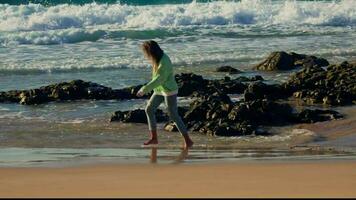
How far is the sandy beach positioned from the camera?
662 centimetres

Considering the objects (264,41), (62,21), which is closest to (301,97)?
(264,41)

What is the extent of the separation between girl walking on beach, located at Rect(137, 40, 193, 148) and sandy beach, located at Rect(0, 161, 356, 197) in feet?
6.80

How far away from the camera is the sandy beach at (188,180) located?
6.62 meters

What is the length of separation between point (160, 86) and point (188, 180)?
3.55 m

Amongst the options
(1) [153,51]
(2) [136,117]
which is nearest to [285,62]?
(2) [136,117]

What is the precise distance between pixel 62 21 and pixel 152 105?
24901 mm

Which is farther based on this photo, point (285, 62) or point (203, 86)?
point (285, 62)

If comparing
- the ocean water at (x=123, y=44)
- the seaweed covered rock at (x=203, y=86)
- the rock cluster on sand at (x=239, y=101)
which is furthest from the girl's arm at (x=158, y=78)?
the seaweed covered rock at (x=203, y=86)

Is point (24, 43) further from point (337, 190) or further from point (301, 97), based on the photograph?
point (337, 190)

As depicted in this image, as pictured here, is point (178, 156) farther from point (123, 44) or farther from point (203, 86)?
point (123, 44)

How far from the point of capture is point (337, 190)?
22.0 feet

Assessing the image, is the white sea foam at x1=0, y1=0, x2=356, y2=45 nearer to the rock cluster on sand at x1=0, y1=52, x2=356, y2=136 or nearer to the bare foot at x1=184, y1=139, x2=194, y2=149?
the rock cluster on sand at x1=0, y1=52, x2=356, y2=136

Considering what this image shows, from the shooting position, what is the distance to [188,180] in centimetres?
729

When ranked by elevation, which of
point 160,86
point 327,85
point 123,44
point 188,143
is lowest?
point 123,44
